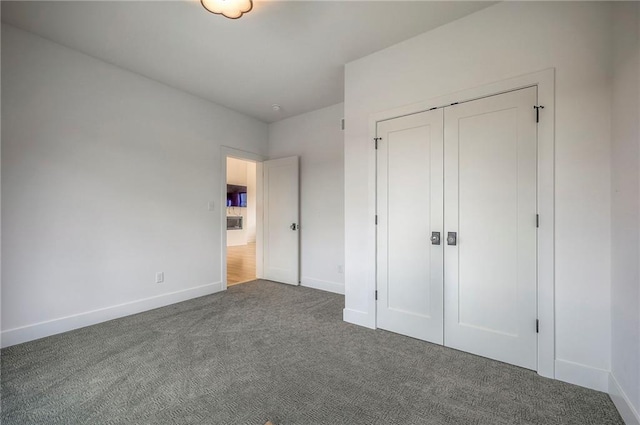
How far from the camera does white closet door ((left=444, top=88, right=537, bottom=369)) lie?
2.02 m

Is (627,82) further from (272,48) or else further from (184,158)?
(184,158)

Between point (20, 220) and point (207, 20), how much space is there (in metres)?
2.53

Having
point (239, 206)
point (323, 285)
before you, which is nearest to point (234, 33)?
point (323, 285)

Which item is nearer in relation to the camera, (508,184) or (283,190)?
(508,184)

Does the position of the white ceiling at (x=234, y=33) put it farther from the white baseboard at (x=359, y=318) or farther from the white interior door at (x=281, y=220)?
the white baseboard at (x=359, y=318)

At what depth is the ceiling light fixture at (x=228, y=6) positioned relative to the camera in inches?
77.6

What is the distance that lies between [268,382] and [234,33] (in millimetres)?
3019

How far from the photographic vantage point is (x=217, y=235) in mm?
4168

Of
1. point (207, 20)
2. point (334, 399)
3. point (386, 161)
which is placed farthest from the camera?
point (386, 161)

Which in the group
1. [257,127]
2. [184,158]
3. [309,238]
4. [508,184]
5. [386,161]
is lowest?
[309,238]

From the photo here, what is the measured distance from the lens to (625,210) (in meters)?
1.57

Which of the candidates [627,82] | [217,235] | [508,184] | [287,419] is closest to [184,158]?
[217,235]

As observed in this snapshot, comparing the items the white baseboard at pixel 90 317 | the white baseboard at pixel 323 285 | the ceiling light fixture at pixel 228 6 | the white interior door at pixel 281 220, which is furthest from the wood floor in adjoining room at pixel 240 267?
the ceiling light fixture at pixel 228 6

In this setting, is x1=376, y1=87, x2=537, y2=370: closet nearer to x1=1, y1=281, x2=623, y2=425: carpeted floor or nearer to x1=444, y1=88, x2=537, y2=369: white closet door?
x1=444, y1=88, x2=537, y2=369: white closet door
